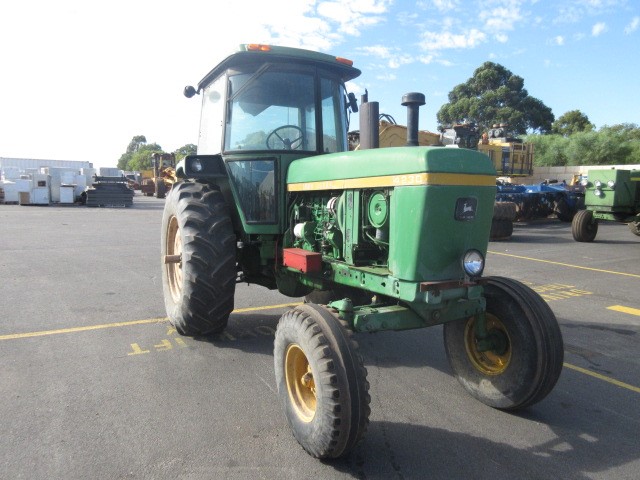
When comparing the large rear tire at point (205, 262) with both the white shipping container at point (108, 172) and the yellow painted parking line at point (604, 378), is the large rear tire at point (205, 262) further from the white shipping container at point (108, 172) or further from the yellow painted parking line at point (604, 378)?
the white shipping container at point (108, 172)

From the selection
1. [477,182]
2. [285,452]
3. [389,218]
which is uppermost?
[477,182]

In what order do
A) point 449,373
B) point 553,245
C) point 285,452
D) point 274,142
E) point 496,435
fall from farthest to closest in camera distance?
point 553,245, point 274,142, point 449,373, point 496,435, point 285,452

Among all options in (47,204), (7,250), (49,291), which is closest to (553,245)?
(49,291)

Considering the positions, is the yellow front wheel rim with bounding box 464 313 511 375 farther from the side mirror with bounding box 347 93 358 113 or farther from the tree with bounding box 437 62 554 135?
the tree with bounding box 437 62 554 135

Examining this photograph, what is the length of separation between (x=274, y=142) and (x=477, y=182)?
203cm

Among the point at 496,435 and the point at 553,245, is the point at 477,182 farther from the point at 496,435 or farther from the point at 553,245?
the point at 553,245

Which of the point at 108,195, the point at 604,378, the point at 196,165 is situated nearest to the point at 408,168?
the point at 196,165

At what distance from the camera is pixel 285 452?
284 centimetres

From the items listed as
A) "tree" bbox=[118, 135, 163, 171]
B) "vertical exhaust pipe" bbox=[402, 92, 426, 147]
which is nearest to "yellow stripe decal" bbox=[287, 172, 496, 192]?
"vertical exhaust pipe" bbox=[402, 92, 426, 147]

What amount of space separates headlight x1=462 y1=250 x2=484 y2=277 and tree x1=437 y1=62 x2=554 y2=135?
43.3m

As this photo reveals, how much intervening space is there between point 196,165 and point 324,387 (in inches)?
105

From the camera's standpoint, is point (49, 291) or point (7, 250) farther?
point (7, 250)

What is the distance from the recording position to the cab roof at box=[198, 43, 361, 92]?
4.22 meters

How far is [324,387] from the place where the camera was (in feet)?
8.62
